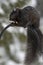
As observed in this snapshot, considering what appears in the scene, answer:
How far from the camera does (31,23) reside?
1.68 feet

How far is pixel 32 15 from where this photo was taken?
50 cm

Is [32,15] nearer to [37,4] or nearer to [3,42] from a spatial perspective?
[37,4]

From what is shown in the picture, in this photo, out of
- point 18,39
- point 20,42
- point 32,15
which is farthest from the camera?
point 18,39

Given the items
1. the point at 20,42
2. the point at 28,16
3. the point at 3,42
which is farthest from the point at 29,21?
the point at 3,42

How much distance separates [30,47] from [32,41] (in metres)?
0.02

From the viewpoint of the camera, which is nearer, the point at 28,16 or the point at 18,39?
the point at 28,16

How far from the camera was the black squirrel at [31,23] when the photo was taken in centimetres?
50

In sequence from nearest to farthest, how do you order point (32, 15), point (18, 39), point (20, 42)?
point (32, 15) → point (20, 42) → point (18, 39)

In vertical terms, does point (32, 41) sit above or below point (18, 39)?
below

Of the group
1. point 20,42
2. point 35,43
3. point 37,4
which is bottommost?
point 35,43

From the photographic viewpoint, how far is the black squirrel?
500 millimetres

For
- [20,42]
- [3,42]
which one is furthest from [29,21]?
[3,42]

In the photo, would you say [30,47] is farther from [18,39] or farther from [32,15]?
[18,39]

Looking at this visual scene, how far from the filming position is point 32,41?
21.7 inches
